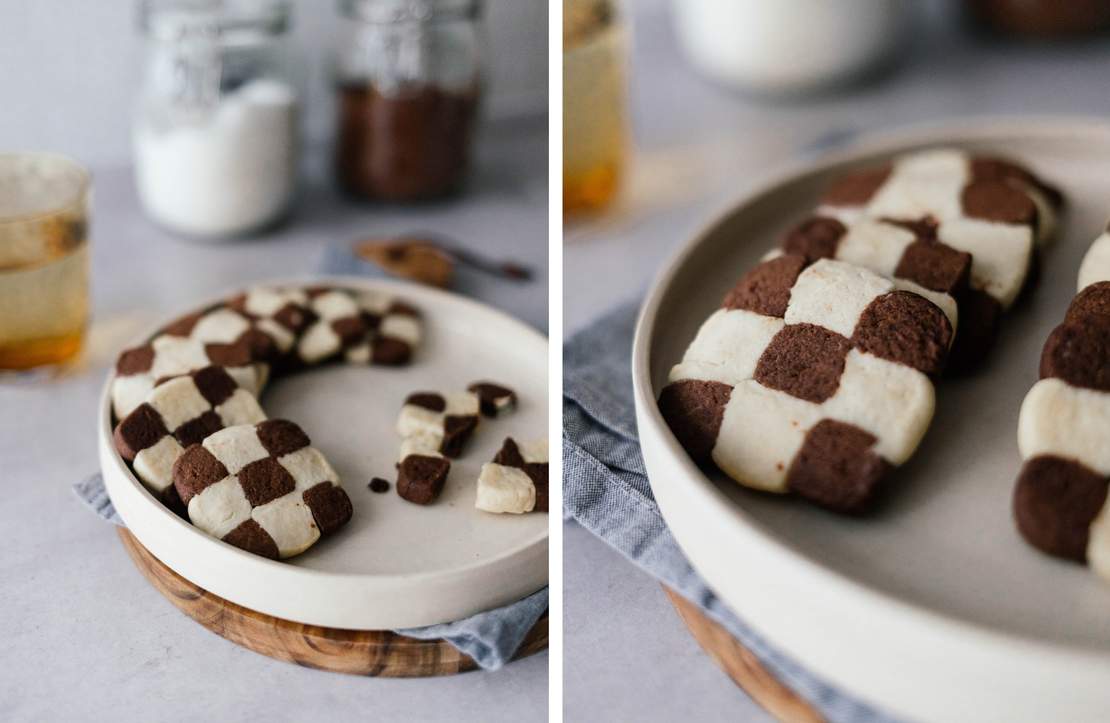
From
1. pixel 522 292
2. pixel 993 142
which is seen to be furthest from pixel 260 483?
pixel 993 142

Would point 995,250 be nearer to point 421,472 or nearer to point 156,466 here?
point 421,472

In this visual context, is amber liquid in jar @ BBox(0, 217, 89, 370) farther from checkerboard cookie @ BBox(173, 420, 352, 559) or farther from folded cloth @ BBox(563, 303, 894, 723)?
folded cloth @ BBox(563, 303, 894, 723)

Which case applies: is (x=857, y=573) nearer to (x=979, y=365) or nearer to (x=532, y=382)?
(x=979, y=365)

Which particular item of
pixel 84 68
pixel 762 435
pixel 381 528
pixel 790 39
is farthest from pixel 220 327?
pixel 790 39

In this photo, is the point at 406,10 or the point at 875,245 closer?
the point at 875,245

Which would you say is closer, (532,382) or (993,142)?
(532,382)

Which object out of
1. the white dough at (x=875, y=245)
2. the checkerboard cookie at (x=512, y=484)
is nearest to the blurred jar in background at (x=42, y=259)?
the checkerboard cookie at (x=512, y=484)

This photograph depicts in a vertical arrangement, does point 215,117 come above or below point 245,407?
above

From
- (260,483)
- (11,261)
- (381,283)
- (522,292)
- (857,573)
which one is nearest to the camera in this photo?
(857,573)
